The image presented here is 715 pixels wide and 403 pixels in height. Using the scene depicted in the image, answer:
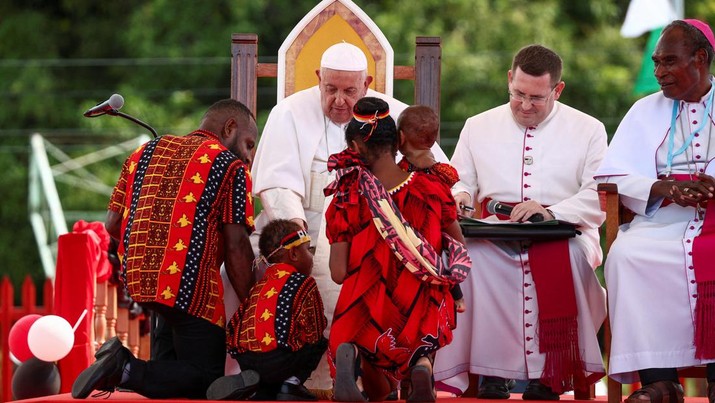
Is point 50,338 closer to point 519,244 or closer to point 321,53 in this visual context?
point 321,53

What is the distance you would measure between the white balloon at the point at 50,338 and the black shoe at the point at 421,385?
8.44 feet

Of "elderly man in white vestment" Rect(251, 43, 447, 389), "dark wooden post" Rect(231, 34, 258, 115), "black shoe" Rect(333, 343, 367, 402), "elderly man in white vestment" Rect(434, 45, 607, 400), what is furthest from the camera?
"dark wooden post" Rect(231, 34, 258, 115)

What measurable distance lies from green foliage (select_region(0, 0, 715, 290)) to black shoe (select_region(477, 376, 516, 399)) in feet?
37.8

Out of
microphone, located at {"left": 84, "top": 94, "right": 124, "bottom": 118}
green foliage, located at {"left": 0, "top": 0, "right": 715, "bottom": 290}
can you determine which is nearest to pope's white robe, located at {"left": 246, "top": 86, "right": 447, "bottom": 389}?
microphone, located at {"left": 84, "top": 94, "right": 124, "bottom": 118}

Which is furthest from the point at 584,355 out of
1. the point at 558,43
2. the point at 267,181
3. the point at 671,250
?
the point at 558,43

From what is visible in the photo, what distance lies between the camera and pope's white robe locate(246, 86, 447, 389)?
7285 mm

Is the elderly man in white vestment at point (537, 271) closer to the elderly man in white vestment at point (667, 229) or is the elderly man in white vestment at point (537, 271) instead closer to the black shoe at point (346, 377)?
the elderly man in white vestment at point (667, 229)

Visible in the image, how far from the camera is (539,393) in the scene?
6.84m

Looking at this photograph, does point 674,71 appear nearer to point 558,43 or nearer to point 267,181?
point 267,181

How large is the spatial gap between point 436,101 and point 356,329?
7.20 ft

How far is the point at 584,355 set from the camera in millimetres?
6859

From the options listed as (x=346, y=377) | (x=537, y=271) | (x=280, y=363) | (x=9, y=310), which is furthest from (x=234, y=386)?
(x=9, y=310)

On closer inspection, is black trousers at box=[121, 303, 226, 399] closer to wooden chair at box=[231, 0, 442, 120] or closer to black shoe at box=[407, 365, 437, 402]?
black shoe at box=[407, 365, 437, 402]

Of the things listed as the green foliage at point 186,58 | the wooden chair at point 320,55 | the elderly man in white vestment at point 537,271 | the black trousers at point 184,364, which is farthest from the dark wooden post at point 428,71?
the green foliage at point 186,58
